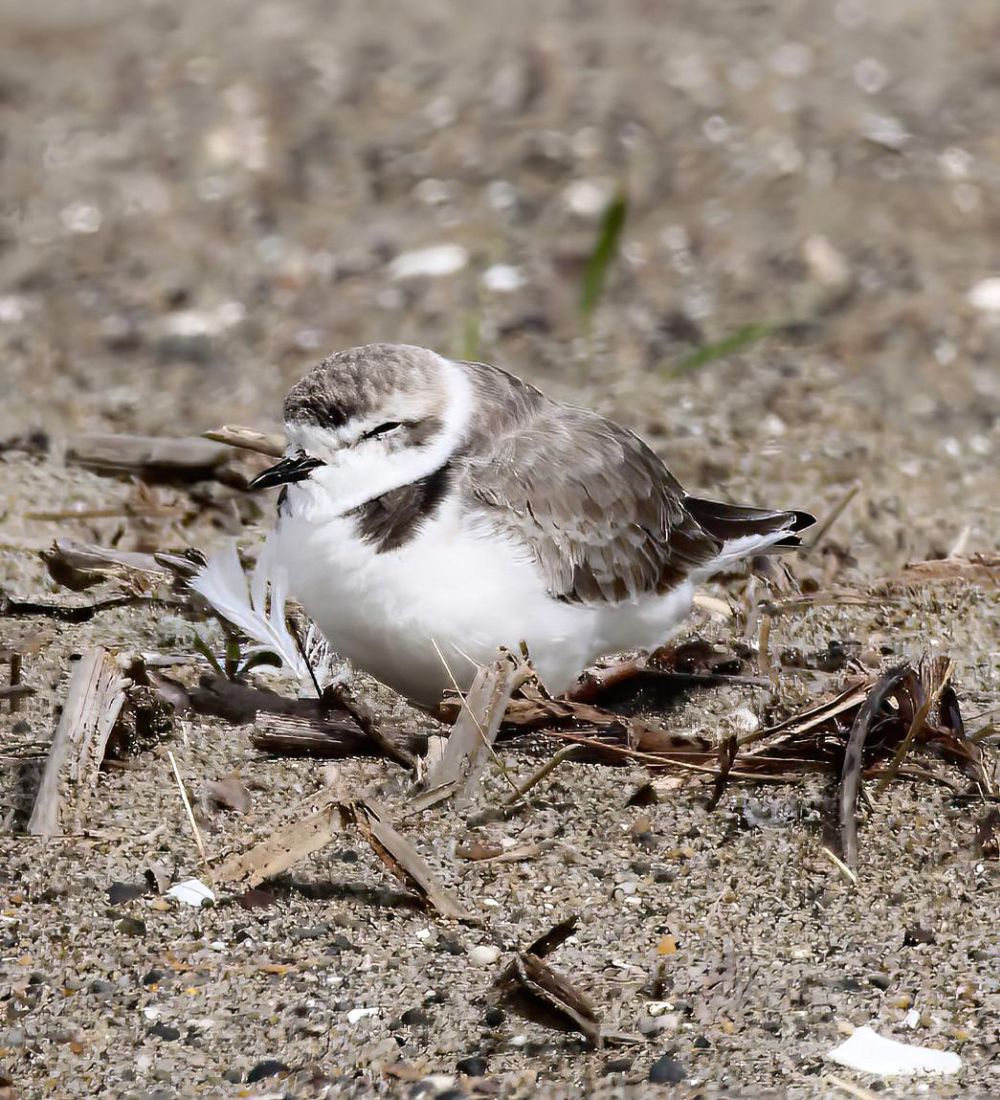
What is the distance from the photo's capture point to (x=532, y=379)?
5.74 meters

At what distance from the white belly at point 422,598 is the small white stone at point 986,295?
335 cm

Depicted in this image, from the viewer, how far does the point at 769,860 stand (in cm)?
297

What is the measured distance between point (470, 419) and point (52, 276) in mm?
3393

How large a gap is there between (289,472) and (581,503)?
650 millimetres

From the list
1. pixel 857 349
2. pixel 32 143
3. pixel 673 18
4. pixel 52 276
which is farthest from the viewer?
pixel 673 18

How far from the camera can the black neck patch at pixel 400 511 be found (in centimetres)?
313

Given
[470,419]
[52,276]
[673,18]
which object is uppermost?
[470,419]

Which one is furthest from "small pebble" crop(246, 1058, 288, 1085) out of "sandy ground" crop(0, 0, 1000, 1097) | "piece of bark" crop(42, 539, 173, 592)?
"piece of bark" crop(42, 539, 173, 592)

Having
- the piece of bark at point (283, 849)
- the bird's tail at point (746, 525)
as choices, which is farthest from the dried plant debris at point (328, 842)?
the bird's tail at point (746, 525)

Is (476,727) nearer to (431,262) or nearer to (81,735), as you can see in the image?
(81,735)

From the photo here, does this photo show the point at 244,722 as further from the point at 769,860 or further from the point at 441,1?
the point at 441,1

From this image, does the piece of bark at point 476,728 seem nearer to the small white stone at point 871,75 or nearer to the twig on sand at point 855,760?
the twig on sand at point 855,760

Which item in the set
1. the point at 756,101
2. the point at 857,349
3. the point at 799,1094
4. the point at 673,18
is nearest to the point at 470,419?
the point at 799,1094

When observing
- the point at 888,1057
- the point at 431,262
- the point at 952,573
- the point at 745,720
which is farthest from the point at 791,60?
the point at 888,1057
